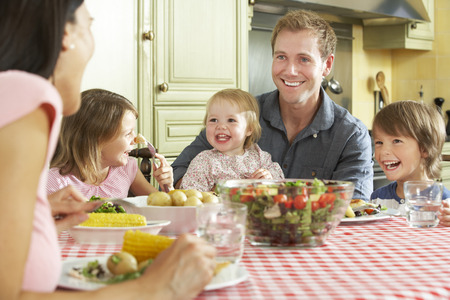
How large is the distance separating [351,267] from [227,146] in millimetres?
1425

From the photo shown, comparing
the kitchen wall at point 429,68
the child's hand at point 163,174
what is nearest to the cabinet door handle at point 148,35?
the child's hand at point 163,174

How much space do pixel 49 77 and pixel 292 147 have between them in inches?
66.2

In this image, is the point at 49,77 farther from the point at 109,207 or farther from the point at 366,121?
the point at 366,121

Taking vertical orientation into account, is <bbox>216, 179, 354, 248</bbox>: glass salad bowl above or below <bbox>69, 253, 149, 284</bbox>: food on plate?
above

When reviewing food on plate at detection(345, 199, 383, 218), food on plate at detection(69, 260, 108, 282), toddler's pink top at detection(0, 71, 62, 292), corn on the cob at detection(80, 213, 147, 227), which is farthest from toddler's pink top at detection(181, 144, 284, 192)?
toddler's pink top at detection(0, 71, 62, 292)

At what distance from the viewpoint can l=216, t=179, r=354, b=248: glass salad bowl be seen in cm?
120

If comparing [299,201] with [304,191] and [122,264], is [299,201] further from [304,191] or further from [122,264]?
[122,264]

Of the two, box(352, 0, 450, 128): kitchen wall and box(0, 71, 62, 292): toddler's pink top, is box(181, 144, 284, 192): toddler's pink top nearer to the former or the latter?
box(0, 71, 62, 292): toddler's pink top

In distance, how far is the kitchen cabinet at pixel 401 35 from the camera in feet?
15.8

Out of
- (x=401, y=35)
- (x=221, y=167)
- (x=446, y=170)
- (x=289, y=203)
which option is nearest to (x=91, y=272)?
(x=289, y=203)

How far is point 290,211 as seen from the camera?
121 centimetres

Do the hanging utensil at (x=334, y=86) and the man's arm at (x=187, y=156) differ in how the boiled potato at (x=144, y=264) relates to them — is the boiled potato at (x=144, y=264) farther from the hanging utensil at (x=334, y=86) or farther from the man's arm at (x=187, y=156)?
the hanging utensil at (x=334, y=86)

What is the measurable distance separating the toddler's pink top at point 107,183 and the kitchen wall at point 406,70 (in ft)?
9.10

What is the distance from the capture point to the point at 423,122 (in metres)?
2.35
